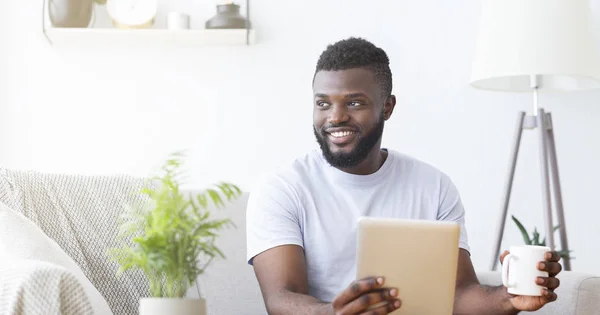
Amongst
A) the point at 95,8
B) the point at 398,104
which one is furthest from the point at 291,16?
the point at 95,8

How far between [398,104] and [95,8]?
1244 millimetres

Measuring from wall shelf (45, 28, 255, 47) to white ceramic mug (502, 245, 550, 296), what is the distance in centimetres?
184

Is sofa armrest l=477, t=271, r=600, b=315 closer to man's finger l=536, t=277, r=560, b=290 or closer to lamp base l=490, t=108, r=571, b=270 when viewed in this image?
man's finger l=536, t=277, r=560, b=290

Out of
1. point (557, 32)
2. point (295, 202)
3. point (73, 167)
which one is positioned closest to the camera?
point (295, 202)

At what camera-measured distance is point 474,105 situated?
3490 millimetres

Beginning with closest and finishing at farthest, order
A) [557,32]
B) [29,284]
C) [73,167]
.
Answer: [29,284] < [557,32] < [73,167]

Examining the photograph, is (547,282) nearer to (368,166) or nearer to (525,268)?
(525,268)

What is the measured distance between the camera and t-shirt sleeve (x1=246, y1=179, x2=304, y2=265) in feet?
6.56

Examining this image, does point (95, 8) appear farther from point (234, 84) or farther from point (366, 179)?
point (366, 179)

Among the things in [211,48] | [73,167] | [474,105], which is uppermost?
[211,48]

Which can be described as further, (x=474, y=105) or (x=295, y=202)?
(x=474, y=105)

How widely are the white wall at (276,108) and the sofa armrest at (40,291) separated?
192cm

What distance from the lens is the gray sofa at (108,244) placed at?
2129 millimetres

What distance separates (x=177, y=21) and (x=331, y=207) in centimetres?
145
